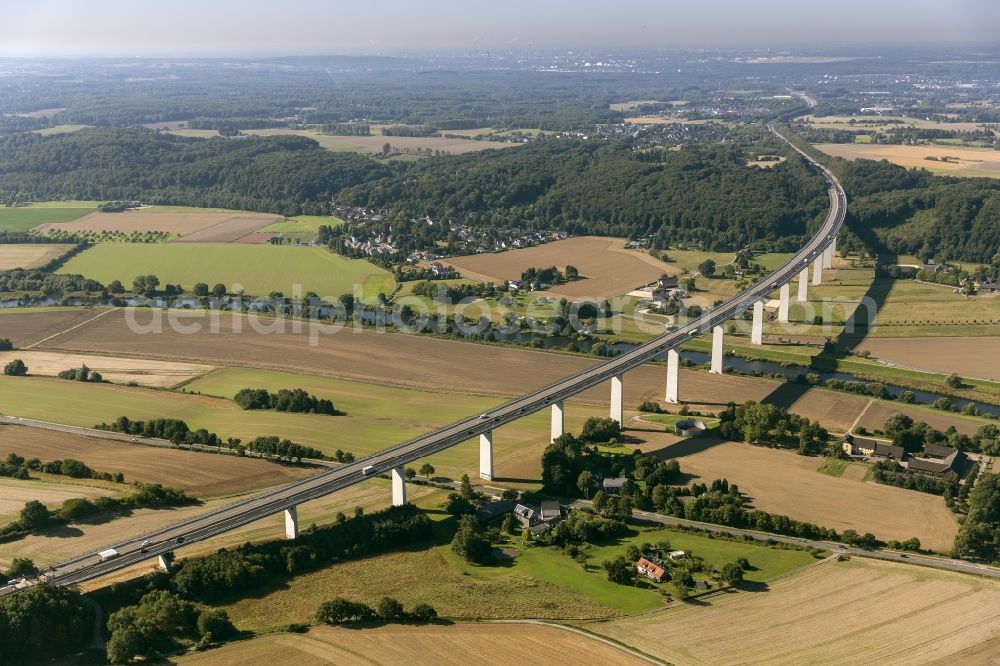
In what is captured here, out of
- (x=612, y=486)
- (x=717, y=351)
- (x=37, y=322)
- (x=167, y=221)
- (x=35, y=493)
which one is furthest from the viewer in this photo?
(x=167, y=221)

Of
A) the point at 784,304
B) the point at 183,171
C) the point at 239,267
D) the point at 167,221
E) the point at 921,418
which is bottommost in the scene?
the point at 921,418

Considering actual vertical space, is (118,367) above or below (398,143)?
below

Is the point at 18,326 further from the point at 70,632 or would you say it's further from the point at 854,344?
the point at 854,344

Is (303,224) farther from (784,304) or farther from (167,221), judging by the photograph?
(784,304)

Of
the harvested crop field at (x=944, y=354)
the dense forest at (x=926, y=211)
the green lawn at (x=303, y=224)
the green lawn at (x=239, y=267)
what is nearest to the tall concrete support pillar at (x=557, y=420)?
the harvested crop field at (x=944, y=354)

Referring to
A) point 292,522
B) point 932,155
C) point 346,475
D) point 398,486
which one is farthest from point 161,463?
point 932,155

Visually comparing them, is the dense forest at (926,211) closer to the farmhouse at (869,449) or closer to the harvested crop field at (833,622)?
the farmhouse at (869,449)

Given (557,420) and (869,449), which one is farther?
(557,420)

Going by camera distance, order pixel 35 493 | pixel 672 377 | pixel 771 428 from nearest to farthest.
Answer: pixel 35 493 → pixel 771 428 → pixel 672 377

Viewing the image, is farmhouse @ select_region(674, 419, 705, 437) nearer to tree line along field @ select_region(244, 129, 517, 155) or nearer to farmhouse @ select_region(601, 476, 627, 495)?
farmhouse @ select_region(601, 476, 627, 495)
